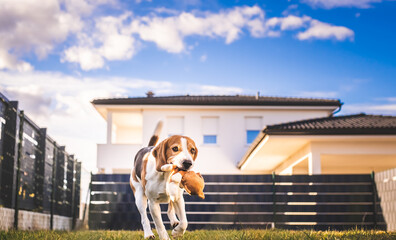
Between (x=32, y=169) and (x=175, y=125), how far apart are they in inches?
617

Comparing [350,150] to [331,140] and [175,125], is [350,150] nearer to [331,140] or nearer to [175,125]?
[331,140]

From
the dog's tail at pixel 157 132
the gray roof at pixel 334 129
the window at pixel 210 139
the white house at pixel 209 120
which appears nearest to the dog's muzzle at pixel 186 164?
the dog's tail at pixel 157 132

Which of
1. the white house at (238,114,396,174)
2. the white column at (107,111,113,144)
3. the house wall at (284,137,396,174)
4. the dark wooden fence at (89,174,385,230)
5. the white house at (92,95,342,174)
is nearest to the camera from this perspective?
the dark wooden fence at (89,174,385,230)

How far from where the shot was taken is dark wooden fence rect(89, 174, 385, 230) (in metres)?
13.9

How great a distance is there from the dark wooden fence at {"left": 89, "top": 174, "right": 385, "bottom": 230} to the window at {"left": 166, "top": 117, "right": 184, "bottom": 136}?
12749 millimetres

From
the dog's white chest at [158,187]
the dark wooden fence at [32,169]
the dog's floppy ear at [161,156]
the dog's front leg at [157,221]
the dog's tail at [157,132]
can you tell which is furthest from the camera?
the dark wooden fence at [32,169]

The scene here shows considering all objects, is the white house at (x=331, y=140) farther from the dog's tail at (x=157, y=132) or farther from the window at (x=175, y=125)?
the window at (x=175, y=125)

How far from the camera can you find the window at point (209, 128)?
27.8 meters

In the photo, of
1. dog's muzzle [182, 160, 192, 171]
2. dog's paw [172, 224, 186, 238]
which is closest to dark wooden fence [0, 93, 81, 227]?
dog's paw [172, 224, 186, 238]

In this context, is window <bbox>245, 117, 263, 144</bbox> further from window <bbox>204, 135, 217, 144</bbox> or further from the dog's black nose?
the dog's black nose

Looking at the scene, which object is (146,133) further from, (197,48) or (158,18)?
(158,18)

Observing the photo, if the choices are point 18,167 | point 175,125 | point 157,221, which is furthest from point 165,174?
point 175,125

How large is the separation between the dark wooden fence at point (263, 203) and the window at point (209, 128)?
13.0m

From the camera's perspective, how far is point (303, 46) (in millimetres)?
22047
